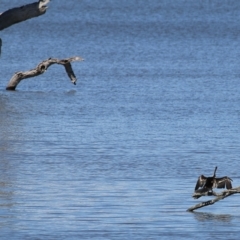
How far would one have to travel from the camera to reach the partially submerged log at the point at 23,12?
2277 centimetres

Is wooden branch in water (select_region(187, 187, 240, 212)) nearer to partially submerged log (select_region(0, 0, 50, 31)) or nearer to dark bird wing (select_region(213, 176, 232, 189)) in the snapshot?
dark bird wing (select_region(213, 176, 232, 189))

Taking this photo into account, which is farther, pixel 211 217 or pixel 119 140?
pixel 119 140

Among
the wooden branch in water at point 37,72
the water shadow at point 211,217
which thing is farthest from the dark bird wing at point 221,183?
the wooden branch in water at point 37,72

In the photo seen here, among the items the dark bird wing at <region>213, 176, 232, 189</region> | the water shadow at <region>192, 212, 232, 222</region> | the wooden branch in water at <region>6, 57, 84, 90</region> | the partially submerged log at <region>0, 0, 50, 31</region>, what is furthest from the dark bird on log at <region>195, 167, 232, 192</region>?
the wooden branch in water at <region>6, 57, 84, 90</region>

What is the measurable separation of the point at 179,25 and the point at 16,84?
26656mm

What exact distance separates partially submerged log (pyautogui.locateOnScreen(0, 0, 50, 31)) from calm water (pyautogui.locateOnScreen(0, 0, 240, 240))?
139 centimetres

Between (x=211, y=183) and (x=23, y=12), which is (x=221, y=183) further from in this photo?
(x=23, y=12)

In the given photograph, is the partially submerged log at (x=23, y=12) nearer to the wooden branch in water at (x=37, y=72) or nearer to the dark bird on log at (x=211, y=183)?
the wooden branch in water at (x=37, y=72)

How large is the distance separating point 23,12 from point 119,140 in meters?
6.23

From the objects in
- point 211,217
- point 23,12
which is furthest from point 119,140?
point 23,12

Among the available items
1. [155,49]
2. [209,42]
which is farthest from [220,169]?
[209,42]

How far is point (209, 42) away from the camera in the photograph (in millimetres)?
38781

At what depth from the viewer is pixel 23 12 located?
2297 centimetres

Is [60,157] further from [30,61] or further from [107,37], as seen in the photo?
[107,37]
